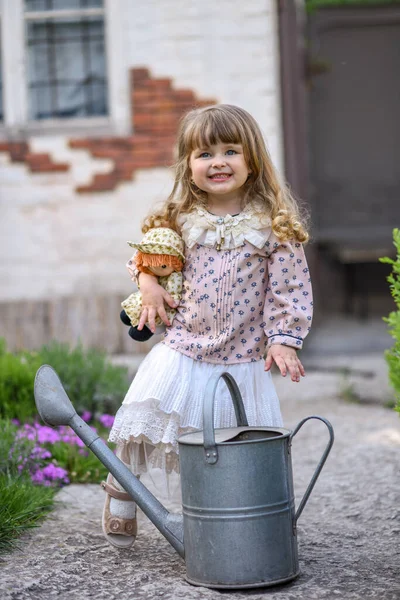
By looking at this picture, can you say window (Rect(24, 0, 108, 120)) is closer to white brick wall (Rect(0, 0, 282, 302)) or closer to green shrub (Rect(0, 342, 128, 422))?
white brick wall (Rect(0, 0, 282, 302))

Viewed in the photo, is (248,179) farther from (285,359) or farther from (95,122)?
(95,122)

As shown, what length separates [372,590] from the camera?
8.73 ft

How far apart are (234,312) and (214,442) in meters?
0.56

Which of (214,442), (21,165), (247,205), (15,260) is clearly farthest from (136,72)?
(214,442)

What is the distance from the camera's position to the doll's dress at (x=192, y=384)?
3002 mm

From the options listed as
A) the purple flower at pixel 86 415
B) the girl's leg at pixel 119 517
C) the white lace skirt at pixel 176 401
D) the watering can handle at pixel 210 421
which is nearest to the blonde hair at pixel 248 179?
the white lace skirt at pixel 176 401

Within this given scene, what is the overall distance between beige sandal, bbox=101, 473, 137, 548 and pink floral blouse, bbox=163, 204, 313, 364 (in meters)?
0.51

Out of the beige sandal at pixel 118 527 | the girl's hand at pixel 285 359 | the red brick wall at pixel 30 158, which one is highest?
the red brick wall at pixel 30 158

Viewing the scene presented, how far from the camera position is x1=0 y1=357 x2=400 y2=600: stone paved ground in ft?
8.80

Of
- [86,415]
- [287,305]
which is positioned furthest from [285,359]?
[86,415]

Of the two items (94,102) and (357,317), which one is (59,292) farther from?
(357,317)

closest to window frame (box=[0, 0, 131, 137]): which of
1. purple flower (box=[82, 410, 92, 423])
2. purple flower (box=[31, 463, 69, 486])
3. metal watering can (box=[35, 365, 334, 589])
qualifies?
purple flower (box=[82, 410, 92, 423])

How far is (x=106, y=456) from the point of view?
2.87 meters

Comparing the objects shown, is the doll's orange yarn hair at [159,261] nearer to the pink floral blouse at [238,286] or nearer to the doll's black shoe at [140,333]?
the pink floral blouse at [238,286]
